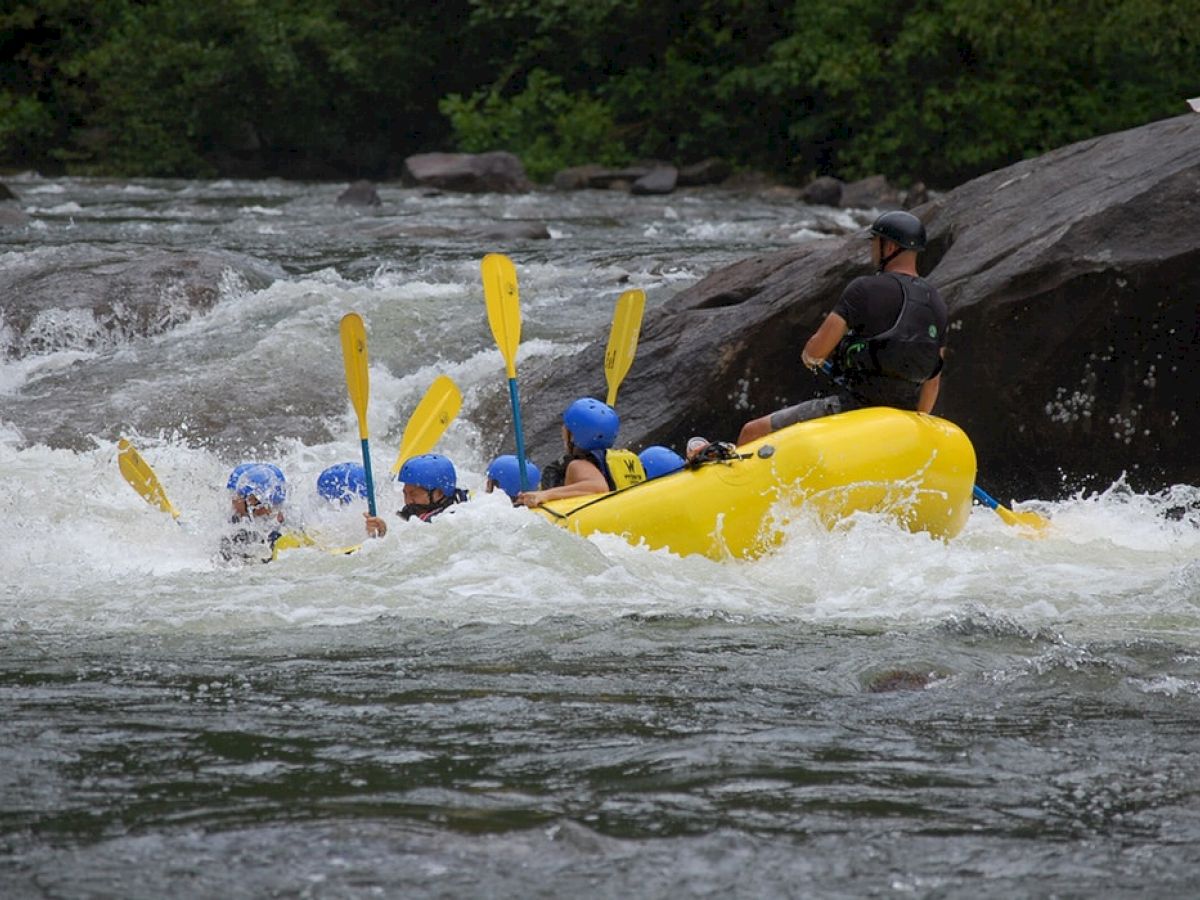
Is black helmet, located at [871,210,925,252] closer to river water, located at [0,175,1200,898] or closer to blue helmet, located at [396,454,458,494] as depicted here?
river water, located at [0,175,1200,898]

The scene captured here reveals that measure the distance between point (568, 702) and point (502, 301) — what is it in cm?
364

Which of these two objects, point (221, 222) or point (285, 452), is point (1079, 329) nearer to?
point (285, 452)

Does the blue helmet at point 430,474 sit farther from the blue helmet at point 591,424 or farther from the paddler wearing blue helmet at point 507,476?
the blue helmet at point 591,424

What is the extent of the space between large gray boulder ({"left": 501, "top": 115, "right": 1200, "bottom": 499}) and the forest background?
13.9 m

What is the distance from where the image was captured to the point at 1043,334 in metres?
7.32

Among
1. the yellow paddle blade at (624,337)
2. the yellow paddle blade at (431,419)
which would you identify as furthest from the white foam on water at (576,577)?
the yellow paddle blade at (624,337)

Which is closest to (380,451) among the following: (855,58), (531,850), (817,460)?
(817,460)

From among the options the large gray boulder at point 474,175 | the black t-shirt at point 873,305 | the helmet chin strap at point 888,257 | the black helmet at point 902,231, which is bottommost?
the black t-shirt at point 873,305

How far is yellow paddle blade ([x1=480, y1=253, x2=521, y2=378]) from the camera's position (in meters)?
7.44

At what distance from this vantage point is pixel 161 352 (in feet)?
33.0

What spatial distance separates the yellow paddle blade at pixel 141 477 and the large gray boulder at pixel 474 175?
14.4 metres

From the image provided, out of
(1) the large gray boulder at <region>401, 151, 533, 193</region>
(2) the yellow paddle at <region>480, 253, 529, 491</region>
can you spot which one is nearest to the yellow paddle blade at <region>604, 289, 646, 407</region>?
(2) the yellow paddle at <region>480, 253, 529, 491</region>

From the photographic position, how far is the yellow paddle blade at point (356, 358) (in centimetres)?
717

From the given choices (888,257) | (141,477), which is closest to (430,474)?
(141,477)
